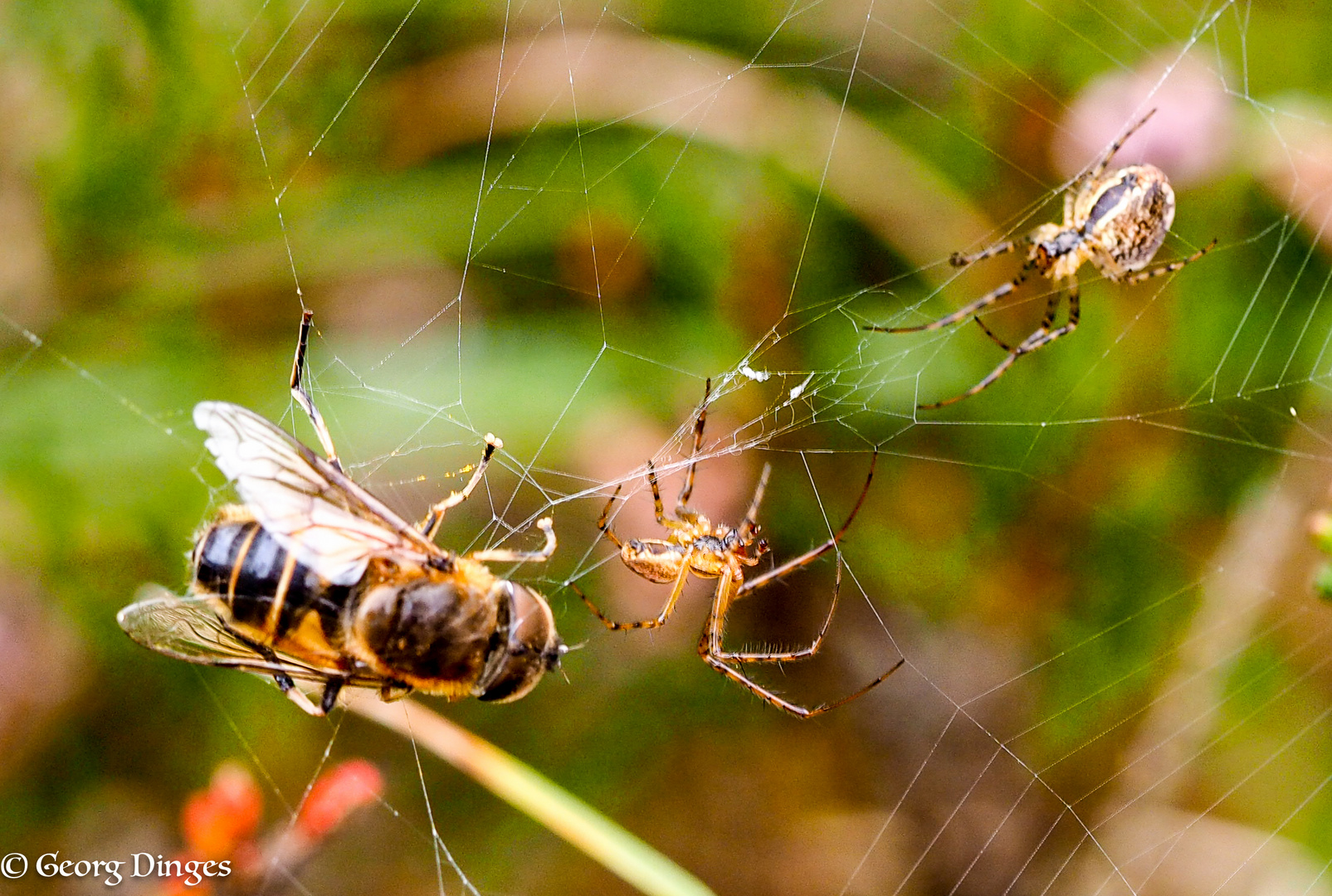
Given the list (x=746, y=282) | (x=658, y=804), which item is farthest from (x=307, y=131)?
(x=658, y=804)

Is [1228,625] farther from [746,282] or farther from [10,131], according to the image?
[10,131]

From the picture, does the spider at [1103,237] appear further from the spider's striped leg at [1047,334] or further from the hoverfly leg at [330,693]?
the hoverfly leg at [330,693]

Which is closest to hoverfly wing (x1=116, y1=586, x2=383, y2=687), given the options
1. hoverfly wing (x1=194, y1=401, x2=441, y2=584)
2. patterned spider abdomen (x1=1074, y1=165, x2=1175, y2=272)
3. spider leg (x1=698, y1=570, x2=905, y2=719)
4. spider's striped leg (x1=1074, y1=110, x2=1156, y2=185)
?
hoverfly wing (x1=194, y1=401, x2=441, y2=584)

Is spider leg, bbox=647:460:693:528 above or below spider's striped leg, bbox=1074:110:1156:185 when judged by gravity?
below

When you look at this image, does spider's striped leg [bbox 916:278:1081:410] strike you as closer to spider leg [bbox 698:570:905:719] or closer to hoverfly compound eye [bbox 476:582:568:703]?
spider leg [bbox 698:570:905:719]

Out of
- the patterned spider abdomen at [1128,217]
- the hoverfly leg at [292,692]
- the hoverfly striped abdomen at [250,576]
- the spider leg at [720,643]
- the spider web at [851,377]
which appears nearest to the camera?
the hoverfly striped abdomen at [250,576]

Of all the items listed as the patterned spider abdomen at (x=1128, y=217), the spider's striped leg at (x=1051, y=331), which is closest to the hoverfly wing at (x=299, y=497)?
the spider's striped leg at (x=1051, y=331)

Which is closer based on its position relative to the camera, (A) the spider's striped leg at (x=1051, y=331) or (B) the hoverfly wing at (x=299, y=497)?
(B) the hoverfly wing at (x=299, y=497)
